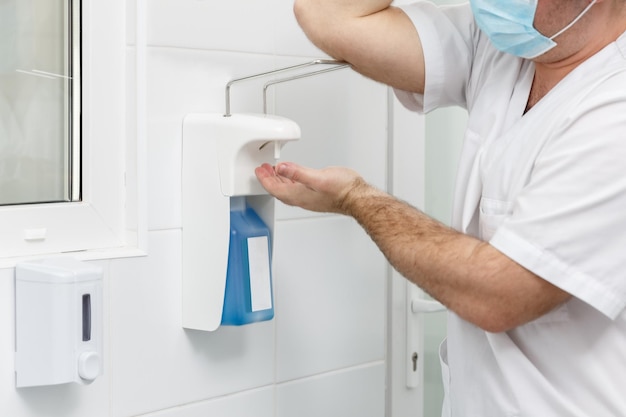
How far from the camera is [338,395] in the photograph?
70.6 inches

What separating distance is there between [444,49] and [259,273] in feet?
1.57

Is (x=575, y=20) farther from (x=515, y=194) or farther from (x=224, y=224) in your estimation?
(x=224, y=224)

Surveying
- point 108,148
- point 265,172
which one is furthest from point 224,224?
point 108,148

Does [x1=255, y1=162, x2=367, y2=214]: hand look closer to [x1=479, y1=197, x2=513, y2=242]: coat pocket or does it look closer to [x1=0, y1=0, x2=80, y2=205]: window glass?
[x1=479, y1=197, x2=513, y2=242]: coat pocket

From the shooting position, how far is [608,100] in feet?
3.67

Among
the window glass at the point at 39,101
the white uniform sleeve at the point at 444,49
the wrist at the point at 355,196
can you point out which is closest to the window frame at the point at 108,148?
the window glass at the point at 39,101

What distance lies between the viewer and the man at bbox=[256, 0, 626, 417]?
113cm

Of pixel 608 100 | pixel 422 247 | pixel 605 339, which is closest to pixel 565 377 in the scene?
pixel 605 339

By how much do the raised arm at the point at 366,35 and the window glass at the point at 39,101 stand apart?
0.38m

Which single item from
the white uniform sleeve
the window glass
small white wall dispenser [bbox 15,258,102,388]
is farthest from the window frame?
the white uniform sleeve

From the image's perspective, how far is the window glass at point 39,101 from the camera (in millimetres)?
1364

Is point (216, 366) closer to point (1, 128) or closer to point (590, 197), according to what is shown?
point (1, 128)

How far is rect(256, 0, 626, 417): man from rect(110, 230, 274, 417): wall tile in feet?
0.79

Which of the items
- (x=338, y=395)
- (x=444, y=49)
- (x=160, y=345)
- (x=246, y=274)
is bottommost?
(x=338, y=395)
